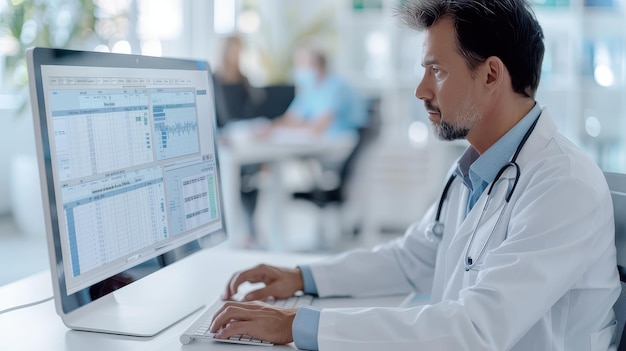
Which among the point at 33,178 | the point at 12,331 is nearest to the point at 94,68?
the point at 12,331

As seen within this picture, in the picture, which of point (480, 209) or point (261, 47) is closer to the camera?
point (480, 209)

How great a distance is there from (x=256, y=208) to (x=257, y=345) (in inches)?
147

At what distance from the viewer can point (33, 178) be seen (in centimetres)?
398

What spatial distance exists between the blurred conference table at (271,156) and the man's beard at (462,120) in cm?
318

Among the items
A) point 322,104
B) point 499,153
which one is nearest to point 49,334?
point 499,153

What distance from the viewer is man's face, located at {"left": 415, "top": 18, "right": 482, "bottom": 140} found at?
1306 mm

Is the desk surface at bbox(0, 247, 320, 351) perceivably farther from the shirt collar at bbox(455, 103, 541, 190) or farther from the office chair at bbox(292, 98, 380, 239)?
the office chair at bbox(292, 98, 380, 239)

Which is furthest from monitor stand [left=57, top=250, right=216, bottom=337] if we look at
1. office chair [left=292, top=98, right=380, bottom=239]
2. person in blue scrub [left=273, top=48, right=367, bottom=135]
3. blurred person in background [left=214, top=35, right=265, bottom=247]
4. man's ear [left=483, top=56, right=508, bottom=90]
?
person in blue scrub [left=273, top=48, right=367, bottom=135]

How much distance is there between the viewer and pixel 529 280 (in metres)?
1.05

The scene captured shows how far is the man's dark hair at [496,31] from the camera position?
1292 mm

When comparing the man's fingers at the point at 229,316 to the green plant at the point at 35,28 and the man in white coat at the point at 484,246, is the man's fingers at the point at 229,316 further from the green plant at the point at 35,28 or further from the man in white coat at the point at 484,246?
the green plant at the point at 35,28

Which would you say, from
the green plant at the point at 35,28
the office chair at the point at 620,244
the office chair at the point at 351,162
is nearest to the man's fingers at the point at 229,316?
the office chair at the point at 620,244

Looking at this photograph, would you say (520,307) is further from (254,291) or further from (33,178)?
(33,178)

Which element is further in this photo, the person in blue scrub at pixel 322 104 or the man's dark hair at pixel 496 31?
the person in blue scrub at pixel 322 104
